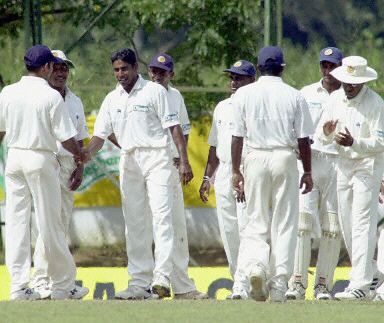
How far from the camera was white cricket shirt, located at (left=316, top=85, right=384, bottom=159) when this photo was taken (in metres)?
13.4

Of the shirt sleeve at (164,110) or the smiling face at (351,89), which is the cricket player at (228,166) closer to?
the shirt sleeve at (164,110)

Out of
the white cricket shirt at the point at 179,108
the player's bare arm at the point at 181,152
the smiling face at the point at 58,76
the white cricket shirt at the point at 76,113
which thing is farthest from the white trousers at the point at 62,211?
the white cricket shirt at the point at 179,108

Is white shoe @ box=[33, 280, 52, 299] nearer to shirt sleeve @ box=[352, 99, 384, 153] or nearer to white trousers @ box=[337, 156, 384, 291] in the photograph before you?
white trousers @ box=[337, 156, 384, 291]

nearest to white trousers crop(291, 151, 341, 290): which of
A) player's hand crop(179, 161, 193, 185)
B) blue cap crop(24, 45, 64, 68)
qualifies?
player's hand crop(179, 161, 193, 185)

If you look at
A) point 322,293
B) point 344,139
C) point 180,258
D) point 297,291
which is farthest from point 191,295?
point 344,139

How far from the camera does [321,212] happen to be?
14414mm

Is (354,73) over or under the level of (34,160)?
over

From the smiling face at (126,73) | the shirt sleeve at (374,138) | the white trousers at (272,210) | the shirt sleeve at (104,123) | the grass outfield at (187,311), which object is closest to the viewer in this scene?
the grass outfield at (187,311)

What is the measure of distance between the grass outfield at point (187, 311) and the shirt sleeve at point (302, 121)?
4.21 ft

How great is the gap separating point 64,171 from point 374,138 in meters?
2.58

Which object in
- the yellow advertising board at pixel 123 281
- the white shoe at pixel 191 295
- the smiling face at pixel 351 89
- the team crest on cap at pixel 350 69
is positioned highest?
the team crest on cap at pixel 350 69

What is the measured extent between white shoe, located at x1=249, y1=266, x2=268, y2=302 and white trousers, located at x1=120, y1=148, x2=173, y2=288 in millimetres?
1550

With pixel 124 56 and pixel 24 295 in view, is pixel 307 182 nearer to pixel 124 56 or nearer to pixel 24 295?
pixel 124 56

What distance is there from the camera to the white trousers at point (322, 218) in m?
14.2
